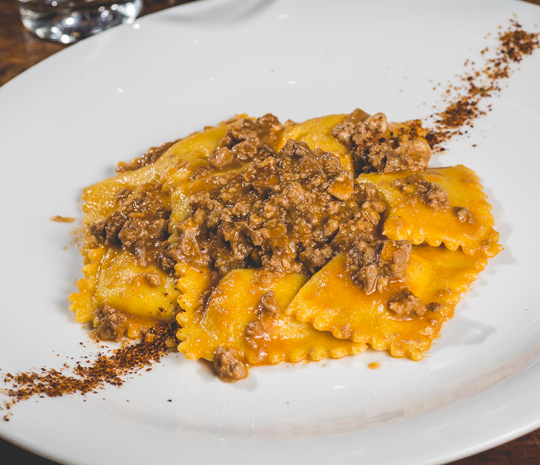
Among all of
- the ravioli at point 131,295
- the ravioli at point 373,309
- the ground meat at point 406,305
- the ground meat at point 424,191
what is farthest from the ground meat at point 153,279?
the ground meat at point 424,191

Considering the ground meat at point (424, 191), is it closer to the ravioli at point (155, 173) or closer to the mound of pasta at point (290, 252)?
the mound of pasta at point (290, 252)

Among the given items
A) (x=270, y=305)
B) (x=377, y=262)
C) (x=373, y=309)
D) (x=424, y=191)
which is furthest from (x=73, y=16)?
(x=373, y=309)

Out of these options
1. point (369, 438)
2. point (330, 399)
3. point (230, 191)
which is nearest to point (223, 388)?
point (330, 399)

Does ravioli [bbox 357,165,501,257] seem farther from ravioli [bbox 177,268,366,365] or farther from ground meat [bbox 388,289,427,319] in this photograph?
ravioli [bbox 177,268,366,365]

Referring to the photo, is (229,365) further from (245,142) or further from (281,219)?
(245,142)

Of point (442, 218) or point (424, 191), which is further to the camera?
point (424, 191)
